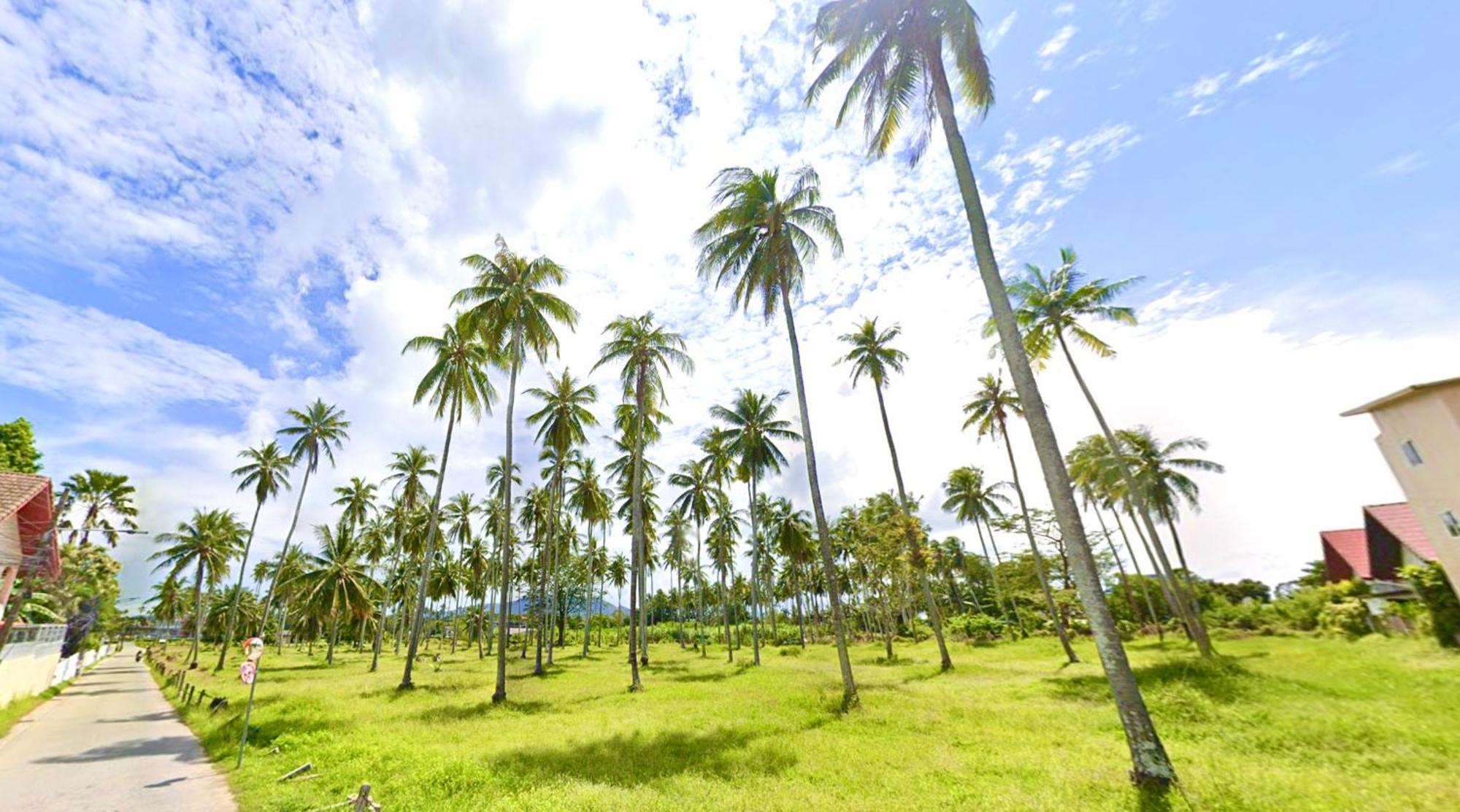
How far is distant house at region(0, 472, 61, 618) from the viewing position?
16047 mm

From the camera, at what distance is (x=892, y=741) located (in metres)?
11.2

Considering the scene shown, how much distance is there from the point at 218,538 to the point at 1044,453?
6095cm

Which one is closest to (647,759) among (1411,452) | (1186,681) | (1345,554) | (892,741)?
(892,741)

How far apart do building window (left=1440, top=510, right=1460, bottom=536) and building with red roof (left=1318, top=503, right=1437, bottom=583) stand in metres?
9.24

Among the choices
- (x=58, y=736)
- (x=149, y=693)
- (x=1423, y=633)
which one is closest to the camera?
(x=58, y=736)

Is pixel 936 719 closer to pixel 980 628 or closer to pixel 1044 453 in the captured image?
pixel 1044 453

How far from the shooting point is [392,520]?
45719 mm

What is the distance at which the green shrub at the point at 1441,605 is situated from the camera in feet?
58.5

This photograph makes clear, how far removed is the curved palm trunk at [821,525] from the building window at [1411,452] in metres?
20.1

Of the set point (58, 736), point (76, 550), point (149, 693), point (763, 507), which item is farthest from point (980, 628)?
point (76, 550)

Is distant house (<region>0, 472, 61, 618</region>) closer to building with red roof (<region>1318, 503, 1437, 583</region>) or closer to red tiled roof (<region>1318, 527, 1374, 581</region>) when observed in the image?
building with red roof (<region>1318, 503, 1437, 583</region>)

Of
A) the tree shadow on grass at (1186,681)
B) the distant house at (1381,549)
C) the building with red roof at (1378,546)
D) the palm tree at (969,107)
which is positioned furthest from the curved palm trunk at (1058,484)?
the distant house at (1381,549)

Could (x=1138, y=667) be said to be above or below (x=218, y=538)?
below

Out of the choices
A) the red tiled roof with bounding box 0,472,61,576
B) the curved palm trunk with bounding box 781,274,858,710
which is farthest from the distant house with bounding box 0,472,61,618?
the curved palm trunk with bounding box 781,274,858,710
